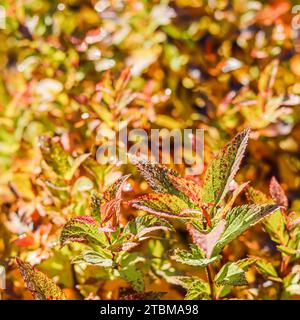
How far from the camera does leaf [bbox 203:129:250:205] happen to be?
0.69 metres

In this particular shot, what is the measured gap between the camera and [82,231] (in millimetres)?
722

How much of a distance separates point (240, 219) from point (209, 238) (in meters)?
0.07

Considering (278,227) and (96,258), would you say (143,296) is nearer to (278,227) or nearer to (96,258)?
(96,258)

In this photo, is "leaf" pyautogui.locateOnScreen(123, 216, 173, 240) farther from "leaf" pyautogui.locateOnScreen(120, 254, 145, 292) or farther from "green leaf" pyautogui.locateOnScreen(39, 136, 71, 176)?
"green leaf" pyautogui.locateOnScreen(39, 136, 71, 176)

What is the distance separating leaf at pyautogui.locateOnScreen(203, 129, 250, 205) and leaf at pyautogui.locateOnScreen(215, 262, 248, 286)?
92mm

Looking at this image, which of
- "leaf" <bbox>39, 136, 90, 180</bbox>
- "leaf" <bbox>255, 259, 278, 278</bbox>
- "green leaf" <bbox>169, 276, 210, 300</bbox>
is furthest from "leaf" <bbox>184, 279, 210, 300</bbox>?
"leaf" <bbox>39, 136, 90, 180</bbox>

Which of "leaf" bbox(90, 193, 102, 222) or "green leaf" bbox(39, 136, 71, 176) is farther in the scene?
"green leaf" bbox(39, 136, 71, 176)

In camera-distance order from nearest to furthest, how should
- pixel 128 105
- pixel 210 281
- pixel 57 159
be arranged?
pixel 210 281 → pixel 57 159 → pixel 128 105

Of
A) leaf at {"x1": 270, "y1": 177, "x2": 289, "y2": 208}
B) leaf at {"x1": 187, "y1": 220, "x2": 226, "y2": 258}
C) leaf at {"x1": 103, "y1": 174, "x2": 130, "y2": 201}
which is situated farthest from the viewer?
leaf at {"x1": 270, "y1": 177, "x2": 289, "y2": 208}

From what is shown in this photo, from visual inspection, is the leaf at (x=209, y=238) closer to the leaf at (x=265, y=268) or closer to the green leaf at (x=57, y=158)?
the leaf at (x=265, y=268)

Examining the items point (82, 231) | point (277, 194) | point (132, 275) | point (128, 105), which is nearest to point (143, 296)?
point (132, 275)

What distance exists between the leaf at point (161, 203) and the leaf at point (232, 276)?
0.35ft

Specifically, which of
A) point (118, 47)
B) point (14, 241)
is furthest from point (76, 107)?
point (14, 241)
